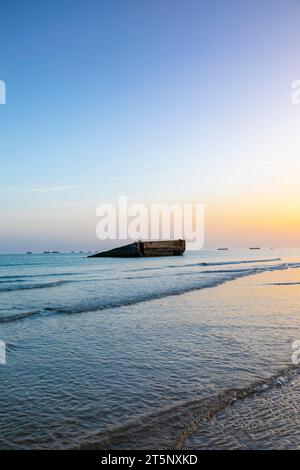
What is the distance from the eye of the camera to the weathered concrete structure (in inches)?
3765

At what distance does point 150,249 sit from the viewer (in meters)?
99.4

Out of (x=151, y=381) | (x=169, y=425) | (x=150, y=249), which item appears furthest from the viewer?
(x=150, y=249)

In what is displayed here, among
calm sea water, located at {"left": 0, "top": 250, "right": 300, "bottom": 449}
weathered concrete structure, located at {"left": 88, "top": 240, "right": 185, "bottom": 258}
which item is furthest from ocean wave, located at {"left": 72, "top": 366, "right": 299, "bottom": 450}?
weathered concrete structure, located at {"left": 88, "top": 240, "right": 185, "bottom": 258}

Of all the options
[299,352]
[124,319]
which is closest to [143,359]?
[299,352]

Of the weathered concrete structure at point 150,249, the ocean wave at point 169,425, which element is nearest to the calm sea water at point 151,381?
the ocean wave at point 169,425

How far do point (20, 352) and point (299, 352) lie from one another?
6461 mm

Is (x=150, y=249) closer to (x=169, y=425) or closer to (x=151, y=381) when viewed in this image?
(x=151, y=381)

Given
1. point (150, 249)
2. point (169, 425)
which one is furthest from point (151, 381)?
point (150, 249)

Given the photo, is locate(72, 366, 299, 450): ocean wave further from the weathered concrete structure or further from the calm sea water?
the weathered concrete structure

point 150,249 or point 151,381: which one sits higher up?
point 151,381

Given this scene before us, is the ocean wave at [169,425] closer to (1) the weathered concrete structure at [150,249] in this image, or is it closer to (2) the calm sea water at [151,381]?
(2) the calm sea water at [151,381]
